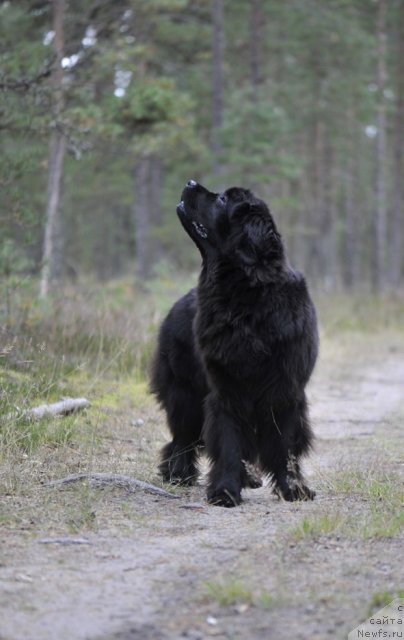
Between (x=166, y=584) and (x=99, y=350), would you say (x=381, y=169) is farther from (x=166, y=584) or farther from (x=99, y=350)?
(x=166, y=584)

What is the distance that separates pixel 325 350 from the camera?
13.4 m

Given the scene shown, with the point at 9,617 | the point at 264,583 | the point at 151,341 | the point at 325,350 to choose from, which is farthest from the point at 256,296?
the point at 325,350

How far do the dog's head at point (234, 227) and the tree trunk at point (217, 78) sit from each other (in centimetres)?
1415

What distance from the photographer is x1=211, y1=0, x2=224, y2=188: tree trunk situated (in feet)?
64.1

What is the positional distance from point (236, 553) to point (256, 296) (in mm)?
1716

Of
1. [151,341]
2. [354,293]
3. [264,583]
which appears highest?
[264,583]

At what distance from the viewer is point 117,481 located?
514cm

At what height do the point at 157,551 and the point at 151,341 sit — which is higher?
the point at 157,551

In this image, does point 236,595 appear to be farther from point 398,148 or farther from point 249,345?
point 398,148

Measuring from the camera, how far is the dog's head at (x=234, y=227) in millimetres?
5098

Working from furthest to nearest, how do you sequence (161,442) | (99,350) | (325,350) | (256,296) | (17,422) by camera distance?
(325,350) → (99,350) → (161,442) → (17,422) → (256,296)

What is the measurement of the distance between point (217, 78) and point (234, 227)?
630 inches

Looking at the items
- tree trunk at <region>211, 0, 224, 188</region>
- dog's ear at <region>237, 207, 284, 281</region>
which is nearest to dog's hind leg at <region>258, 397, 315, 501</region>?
dog's ear at <region>237, 207, 284, 281</region>

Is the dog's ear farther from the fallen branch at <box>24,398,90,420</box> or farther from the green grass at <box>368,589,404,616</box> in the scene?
the green grass at <box>368,589,404,616</box>
